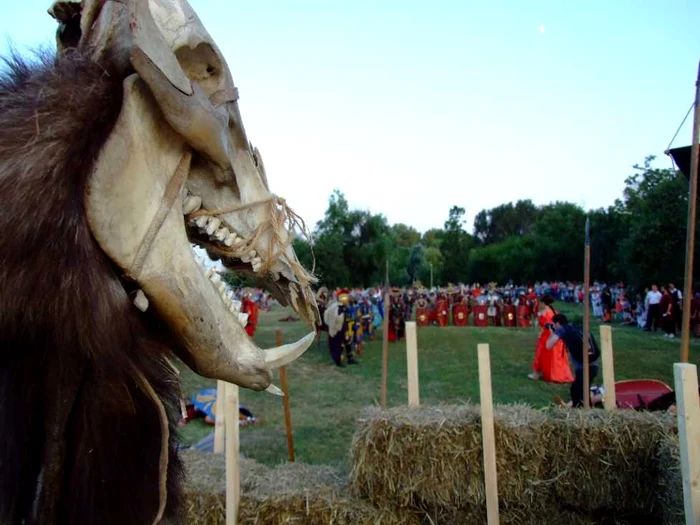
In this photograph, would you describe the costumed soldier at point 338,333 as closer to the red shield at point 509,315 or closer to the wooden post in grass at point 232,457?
the wooden post in grass at point 232,457

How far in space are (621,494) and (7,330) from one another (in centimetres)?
605

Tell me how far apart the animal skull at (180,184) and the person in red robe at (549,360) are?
14.0 metres

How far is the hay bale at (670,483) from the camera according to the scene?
4672 millimetres

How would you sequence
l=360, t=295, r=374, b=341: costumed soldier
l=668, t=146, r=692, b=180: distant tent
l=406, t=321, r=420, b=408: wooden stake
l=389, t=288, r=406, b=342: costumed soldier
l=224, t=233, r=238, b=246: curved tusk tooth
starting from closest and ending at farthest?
1. l=224, t=233, r=238, b=246: curved tusk tooth
2. l=406, t=321, r=420, b=408: wooden stake
3. l=668, t=146, r=692, b=180: distant tent
4. l=389, t=288, r=406, b=342: costumed soldier
5. l=360, t=295, r=374, b=341: costumed soldier

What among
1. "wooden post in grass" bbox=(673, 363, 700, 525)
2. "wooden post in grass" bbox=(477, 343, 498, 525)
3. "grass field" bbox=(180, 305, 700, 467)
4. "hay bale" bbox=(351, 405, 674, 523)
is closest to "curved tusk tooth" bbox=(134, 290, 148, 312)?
"wooden post in grass" bbox=(673, 363, 700, 525)

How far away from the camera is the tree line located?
98.4ft

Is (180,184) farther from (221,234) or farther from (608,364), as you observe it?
(608,364)

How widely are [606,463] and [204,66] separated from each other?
572 cm

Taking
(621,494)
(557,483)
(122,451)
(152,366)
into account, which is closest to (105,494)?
(122,451)

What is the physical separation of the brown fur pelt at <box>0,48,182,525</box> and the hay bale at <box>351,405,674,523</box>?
440cm

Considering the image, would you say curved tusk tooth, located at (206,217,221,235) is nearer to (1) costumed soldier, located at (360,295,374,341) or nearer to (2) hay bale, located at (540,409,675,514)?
(2) hay bale, located at (540,409,675,514)

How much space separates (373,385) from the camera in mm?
14406

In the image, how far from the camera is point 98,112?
1124mm

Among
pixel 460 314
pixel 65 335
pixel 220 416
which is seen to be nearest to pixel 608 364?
pixel 220 416
